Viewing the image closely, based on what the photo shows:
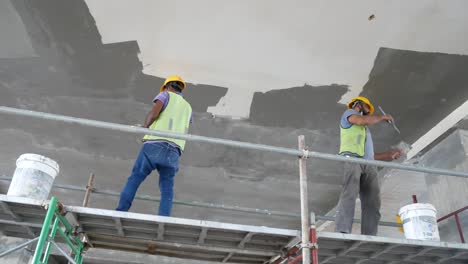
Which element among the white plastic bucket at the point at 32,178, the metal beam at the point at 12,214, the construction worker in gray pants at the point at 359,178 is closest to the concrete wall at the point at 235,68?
the construction worker in gray pants at the point at 359,178

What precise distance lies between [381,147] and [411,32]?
1978 mm

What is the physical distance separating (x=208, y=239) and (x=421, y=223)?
1.80 m

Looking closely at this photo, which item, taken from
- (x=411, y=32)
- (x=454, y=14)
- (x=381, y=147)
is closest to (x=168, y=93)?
(x=411, y=32)

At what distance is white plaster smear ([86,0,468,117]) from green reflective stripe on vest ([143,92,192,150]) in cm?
80

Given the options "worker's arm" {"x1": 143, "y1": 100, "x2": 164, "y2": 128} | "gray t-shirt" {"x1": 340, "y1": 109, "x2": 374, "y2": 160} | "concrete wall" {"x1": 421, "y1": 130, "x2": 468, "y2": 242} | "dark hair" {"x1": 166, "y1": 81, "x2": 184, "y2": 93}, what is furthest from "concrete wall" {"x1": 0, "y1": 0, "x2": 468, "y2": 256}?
"worker's arm" {"x1": 143, "y1": 100, "x2": 164, "y2": 128}

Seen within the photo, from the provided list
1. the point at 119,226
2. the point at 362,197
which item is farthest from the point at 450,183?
the point at 119,226

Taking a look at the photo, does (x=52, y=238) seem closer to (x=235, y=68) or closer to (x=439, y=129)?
(x=235, y=68)

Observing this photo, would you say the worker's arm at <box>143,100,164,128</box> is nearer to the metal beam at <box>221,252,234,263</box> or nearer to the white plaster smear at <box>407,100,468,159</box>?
the metal beam at <box>221,252,234,263</box>

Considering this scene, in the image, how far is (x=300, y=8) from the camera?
13.8 feet

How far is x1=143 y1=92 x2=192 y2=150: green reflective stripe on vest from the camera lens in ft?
13.1

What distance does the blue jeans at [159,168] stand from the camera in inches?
143

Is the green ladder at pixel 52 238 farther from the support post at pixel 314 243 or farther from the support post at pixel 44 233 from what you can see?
the support post at pixel 314 243

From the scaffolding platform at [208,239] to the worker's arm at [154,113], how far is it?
2.90ft

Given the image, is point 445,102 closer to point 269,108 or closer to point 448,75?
point 448,75
